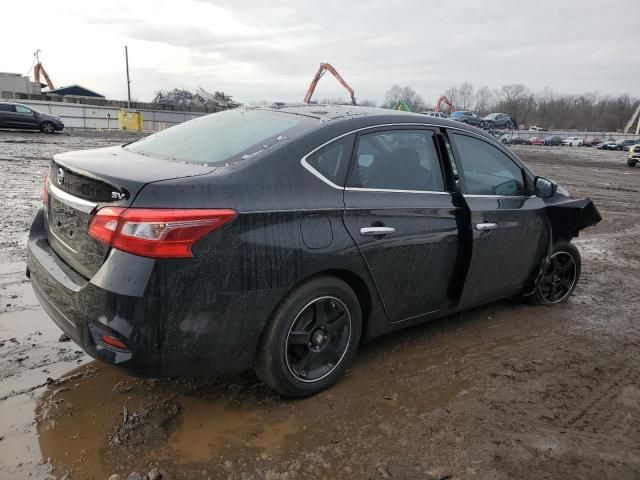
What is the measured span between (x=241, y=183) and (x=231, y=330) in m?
0.75

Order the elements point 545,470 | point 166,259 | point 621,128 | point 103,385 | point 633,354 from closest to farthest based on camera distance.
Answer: point 166,259 → point 545,470 → point 103,385 → point 633,354 → point 621,128

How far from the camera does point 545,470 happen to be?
253 centimetres

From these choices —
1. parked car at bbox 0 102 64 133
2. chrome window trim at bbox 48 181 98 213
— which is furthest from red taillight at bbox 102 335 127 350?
parked car at bbox 0 102 64 133

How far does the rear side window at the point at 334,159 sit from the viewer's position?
2.93 metres

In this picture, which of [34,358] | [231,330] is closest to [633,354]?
[231,330]

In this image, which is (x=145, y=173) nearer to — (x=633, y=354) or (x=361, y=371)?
(x=361, y=371)

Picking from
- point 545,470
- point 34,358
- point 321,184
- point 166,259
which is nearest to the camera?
point 166,259

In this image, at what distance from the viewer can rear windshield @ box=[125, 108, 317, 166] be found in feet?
9.48

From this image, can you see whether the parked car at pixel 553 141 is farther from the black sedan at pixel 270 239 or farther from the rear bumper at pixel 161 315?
the rear bumper at pixel 161 315

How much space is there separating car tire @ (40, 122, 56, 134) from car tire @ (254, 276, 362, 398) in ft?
87.1

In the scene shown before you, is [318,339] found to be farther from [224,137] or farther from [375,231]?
[224,137]

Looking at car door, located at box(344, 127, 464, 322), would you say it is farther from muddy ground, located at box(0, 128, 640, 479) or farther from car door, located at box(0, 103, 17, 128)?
car door, located at box(0, 103, 17, 128)

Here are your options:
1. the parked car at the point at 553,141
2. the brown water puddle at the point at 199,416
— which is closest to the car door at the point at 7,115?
the brown water puddle at the point at 199,416

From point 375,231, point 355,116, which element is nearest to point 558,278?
point 375,231
